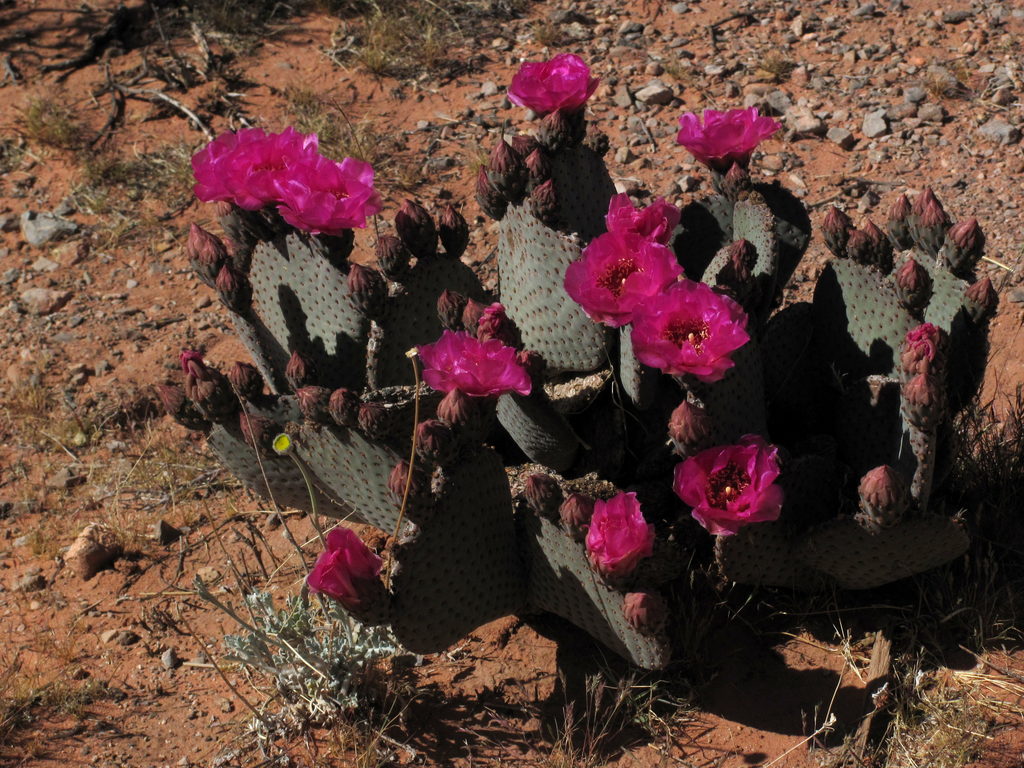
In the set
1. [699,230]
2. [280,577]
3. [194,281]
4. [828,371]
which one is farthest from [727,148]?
[194,281]

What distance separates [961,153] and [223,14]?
12.1 ft

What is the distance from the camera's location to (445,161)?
16.3 feet

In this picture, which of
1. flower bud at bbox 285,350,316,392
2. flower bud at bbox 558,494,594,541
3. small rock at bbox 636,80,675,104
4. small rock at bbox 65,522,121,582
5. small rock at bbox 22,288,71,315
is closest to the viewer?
flower bud at bbox 558,494,594,541

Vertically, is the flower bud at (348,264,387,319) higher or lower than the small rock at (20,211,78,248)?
higher

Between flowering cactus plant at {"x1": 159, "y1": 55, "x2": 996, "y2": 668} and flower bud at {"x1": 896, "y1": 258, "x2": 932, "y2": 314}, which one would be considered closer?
flowering cactus plant at {"x1": 159, "y1": 55, "x2": 996, "y2": 668}

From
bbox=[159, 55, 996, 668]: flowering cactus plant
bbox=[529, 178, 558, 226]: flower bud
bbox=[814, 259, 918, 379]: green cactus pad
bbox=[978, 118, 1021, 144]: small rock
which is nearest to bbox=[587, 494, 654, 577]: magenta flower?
bbox=[159, 55, 996, 668]: flowering cactus plant

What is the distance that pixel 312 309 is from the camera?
2.98 m

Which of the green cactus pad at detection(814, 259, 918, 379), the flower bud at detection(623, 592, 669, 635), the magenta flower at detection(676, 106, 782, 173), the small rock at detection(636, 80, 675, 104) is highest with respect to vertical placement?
the magenta flower at detection(676, 106, 782, 173)

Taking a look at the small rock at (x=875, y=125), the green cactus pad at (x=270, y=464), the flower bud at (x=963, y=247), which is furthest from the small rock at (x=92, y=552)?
the small rock at (x=875, y=125)

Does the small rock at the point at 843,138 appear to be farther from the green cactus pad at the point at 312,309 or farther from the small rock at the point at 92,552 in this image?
the small rock at the point at 92,552

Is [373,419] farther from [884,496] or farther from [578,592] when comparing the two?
[884,496]

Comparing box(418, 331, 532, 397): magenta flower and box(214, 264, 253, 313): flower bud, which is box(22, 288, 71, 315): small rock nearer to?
box(214, 264, 253, 313): flower bud

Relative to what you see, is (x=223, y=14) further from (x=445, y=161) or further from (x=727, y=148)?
(x=727, y=148)

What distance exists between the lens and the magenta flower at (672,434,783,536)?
2.37 m
